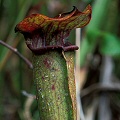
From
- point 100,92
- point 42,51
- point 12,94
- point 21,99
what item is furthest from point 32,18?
point 12,94

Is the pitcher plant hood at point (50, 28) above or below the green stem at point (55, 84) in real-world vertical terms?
above

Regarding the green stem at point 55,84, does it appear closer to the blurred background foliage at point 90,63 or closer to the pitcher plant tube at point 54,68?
the pitcher plant tube at point 54,68

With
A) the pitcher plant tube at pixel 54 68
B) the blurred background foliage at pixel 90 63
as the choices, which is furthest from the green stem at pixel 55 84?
the blurred background foliage at pixel 90 63

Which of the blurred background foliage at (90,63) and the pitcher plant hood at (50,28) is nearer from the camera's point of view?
the pitcher plant hood at (50,28)

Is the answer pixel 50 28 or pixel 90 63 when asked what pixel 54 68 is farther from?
pixel 90 63

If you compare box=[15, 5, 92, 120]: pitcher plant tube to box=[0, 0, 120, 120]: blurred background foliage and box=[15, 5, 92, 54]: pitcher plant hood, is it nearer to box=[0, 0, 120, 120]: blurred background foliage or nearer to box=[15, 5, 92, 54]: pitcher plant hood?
box=[15, 5, 92, 54]: pitcher plant hood

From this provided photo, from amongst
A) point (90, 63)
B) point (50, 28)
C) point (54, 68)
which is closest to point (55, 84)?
point (54, 68)

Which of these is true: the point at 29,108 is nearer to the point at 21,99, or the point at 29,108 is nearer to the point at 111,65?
the point at 21,99
